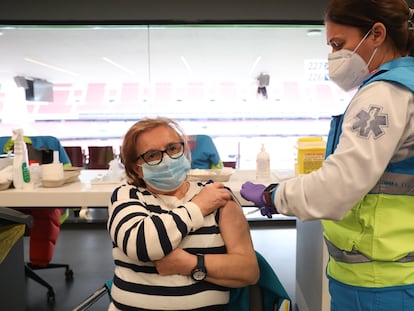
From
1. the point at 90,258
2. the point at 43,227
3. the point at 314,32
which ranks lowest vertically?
the point at 90,258

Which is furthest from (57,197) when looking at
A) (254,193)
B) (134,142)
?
(254,193)

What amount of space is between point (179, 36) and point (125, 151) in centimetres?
371

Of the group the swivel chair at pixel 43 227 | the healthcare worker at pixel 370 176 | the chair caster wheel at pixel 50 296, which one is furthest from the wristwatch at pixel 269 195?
the chair caster wheel at pixel 50 296

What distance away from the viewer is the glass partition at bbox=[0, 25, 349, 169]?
4777 millimetres

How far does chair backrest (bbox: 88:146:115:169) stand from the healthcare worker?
129 inches

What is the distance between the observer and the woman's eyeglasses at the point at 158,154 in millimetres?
1297

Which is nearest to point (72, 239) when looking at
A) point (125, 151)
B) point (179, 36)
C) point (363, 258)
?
point (179, 36)

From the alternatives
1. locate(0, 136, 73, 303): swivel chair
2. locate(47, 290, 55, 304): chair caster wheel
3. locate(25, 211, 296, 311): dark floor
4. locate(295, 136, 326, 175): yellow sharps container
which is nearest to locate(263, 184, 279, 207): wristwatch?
locate(295, 136, 326, 175): yellow sharps container

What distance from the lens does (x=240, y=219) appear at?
1.27 meters

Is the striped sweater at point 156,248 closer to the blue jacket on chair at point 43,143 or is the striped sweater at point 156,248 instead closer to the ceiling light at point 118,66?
the blue jacket on chair at point 43,143

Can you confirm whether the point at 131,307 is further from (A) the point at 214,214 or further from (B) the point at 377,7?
(B) the point at 377,7

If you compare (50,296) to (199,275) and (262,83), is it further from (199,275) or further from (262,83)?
(262,83)

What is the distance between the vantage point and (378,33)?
3.25 ft

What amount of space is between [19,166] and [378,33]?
159 centimetres
